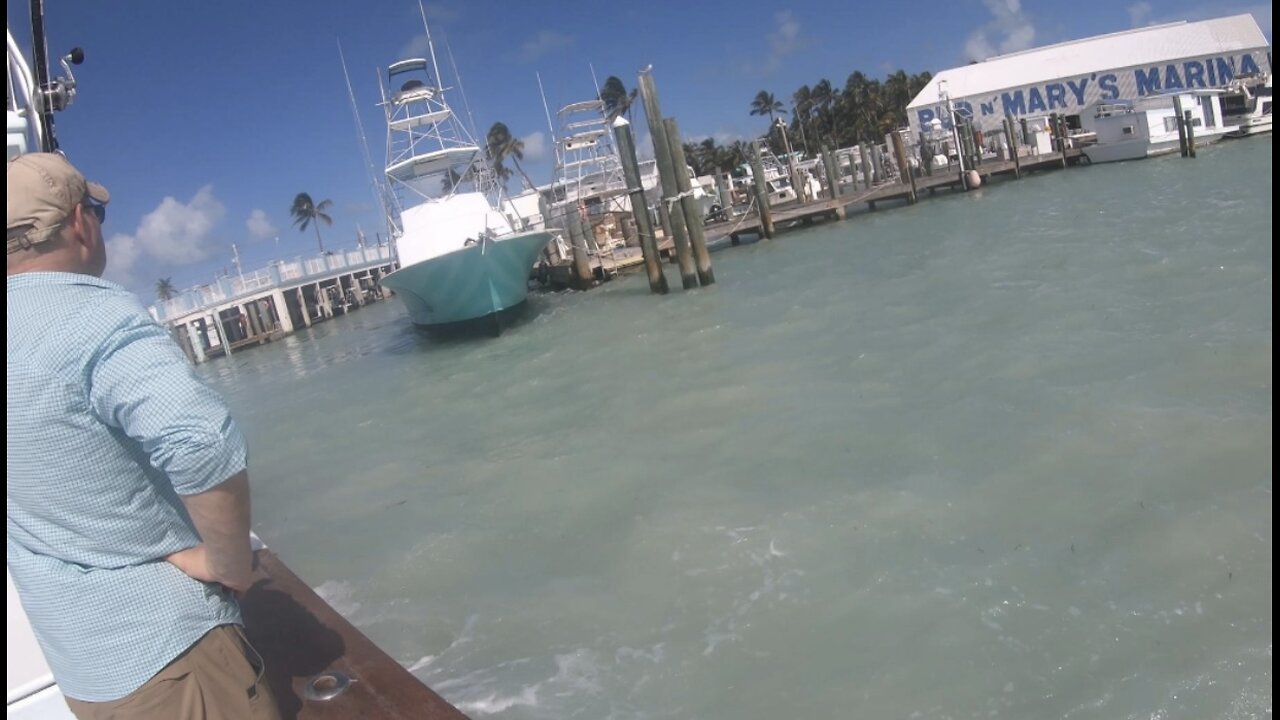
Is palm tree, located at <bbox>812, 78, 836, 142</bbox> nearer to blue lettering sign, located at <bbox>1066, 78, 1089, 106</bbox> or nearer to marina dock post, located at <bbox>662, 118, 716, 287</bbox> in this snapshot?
blue lettering sign, located at <bbox>1066, 78, 1089, 106</bbox>

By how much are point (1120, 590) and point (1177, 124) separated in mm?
33192

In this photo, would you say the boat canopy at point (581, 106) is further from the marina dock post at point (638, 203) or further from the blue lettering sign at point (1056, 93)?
the blue lettering sign at point (1056, 93)

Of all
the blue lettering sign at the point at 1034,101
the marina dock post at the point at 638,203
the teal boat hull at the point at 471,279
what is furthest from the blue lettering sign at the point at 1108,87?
the teal boat hull at the point at 471,279

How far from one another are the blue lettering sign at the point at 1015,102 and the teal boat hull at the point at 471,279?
3669 cm

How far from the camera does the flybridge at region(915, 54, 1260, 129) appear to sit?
46.7 metres

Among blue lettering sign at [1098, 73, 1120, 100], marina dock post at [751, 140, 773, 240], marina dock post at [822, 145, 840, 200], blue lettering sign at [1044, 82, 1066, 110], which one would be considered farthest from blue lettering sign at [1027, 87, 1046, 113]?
marina dock post at [751, 140, 773, 240]

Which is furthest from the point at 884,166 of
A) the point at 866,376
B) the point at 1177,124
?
the point at 866,376

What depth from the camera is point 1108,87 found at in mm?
Result: 47469

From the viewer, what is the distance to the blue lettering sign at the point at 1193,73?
153 feet

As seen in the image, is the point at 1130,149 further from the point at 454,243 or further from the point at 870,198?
the point at 454,243

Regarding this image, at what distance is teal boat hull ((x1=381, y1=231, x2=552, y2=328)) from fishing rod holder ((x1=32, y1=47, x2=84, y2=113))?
14.8 meters

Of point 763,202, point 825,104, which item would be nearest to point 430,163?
point 763,202

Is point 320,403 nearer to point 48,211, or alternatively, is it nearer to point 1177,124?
point 48,211

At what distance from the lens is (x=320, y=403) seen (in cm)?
1603
